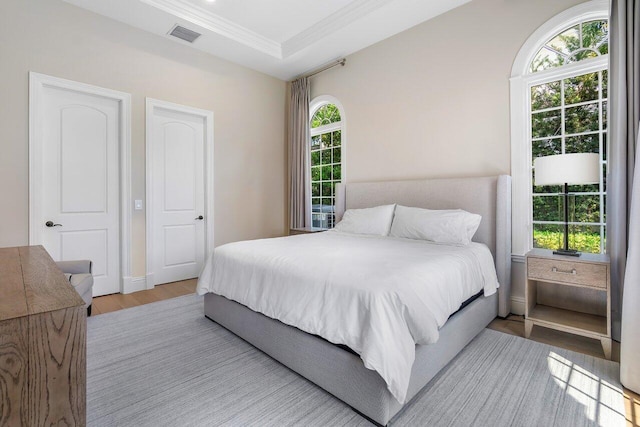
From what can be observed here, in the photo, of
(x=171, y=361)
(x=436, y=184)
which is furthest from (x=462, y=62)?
(x=171, y=361)

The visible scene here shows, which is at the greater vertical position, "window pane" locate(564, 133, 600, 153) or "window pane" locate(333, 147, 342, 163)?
"window pane" locate(333, 147, 342, 163)

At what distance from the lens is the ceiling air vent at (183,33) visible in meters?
3.61

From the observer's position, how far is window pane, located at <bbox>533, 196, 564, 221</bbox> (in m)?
2.79

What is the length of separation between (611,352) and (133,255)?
450 centimetres

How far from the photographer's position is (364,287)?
1.54m

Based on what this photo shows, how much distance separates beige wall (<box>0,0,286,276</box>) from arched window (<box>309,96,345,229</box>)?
1.88 feet

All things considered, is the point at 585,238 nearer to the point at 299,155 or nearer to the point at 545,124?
the point at 545,124

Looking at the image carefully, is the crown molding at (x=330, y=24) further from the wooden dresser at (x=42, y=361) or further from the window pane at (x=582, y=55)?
the wooden dresser at (x=42, y=361)

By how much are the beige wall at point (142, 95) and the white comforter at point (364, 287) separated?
2.02 meters

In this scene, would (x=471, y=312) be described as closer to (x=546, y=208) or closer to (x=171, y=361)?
(x=546, y=208)

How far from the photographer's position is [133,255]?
3676 millimetres

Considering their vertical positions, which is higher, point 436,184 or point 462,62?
point 462,62

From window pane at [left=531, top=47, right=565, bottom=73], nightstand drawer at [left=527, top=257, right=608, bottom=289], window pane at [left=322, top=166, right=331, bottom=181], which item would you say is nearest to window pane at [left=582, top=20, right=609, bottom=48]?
window pane at [left=531, top=47, right=565, bottom=73]

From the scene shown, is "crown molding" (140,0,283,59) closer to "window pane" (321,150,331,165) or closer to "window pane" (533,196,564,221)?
"window pane" (321,150,331,165)
